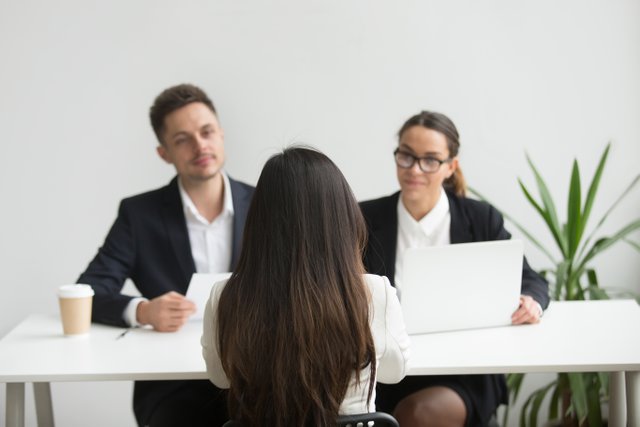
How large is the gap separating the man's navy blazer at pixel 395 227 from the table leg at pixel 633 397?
0.58 meters

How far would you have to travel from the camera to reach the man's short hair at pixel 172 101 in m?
2.82

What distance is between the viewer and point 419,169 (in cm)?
264

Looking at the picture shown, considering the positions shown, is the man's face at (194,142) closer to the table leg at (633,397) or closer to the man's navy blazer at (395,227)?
the man's navy blazer at (395,227)

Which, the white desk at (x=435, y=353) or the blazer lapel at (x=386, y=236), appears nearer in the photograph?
the white desk at (x=435, y=353)

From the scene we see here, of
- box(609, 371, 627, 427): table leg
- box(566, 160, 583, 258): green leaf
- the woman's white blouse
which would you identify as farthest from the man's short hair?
box(609, 371, 627, 427): table leg

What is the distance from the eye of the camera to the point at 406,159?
2668mm

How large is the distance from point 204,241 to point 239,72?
41.5 inches

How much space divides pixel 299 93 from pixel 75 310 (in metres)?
1.60

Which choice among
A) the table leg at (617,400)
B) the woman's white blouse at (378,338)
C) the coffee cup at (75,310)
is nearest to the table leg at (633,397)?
the table leg at (617,400)

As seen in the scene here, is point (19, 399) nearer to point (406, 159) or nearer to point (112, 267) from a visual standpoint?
point (112, 267)

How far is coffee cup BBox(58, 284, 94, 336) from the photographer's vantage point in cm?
235

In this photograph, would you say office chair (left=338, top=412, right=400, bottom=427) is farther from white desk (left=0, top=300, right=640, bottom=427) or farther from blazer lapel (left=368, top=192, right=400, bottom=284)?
blazer lapel (left=368, top=192, right=400, bottom=284)

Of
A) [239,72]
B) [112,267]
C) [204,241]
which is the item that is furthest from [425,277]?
[239,72]

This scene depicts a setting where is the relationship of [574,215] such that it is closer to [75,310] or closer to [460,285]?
[460,285]
